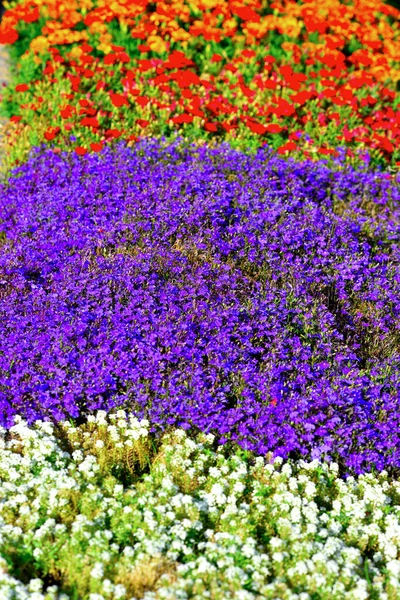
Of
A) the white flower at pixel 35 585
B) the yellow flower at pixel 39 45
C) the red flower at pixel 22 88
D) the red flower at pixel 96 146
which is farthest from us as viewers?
the yellow flower at pixel 39 45

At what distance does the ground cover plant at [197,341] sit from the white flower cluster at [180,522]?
2cm

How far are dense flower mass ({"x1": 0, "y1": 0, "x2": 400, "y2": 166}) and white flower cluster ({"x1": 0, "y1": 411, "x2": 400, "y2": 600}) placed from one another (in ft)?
Result: 12.3

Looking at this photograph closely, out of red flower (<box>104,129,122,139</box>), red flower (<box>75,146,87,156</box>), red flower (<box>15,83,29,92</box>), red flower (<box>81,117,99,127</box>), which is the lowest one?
red flower (<box>75,146,87,156</box>)

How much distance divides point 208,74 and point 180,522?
6621mm

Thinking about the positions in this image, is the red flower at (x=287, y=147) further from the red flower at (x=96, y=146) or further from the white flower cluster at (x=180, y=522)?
the white flower cluster at (x=180, y=522)

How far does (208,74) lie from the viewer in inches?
386

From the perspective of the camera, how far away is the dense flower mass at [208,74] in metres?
8.73

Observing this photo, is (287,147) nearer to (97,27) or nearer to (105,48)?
(105,48)

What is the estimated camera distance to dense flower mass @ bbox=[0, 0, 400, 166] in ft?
28.7

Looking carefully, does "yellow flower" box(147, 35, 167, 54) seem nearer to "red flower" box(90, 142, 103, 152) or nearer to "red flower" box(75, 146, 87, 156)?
"red flower" box(90, 142, 103, 152)

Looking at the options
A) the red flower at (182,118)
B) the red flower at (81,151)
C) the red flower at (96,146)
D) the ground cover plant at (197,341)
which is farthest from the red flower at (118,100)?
the red flower at (81,151)

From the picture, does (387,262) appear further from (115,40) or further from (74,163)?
(115,40)

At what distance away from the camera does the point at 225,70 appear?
9.85 metres

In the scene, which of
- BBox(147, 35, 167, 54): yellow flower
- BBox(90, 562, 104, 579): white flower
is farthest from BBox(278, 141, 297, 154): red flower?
BBox(90, 562, 104, 579): white flower
